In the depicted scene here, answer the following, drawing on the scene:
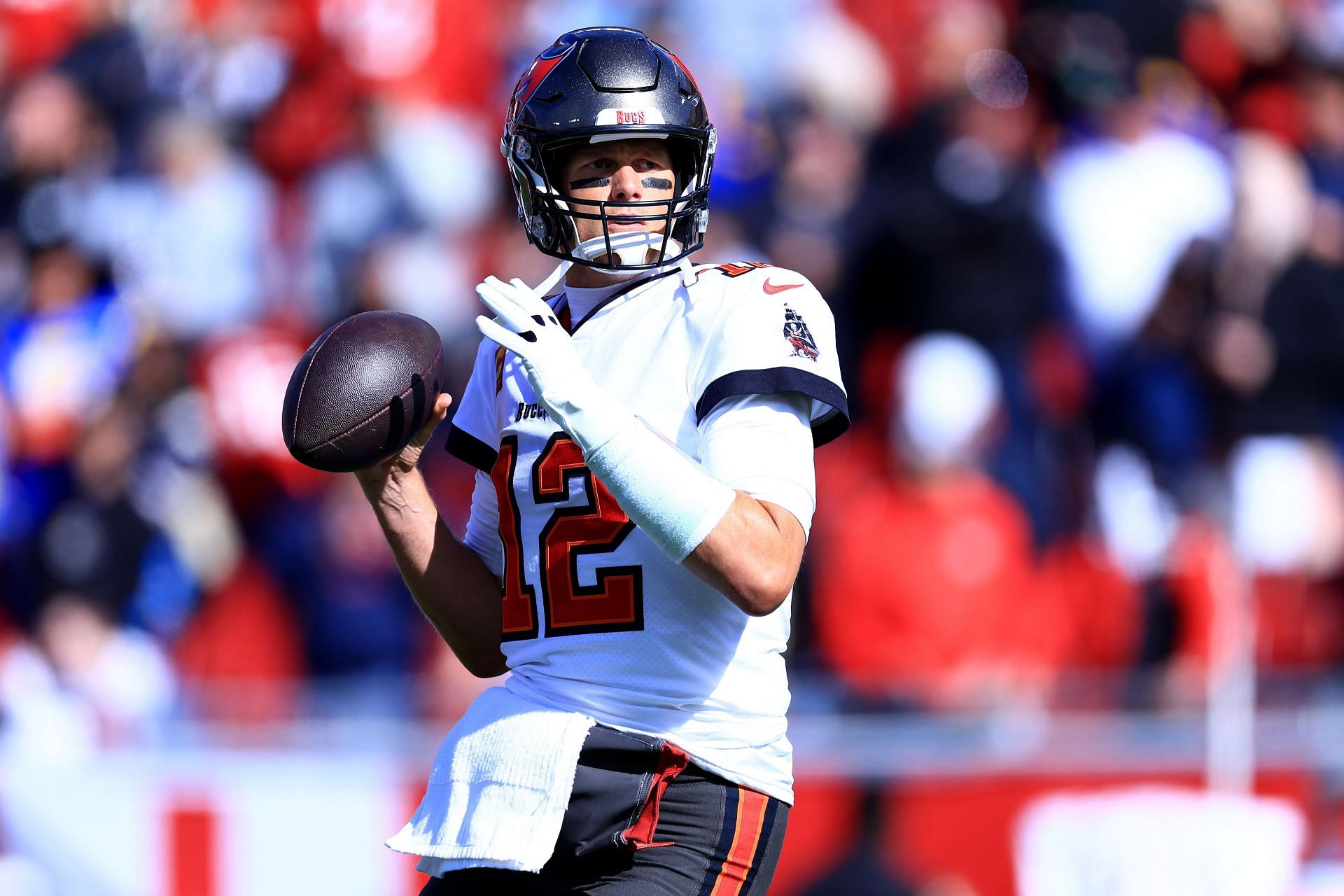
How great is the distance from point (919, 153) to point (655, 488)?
19.5 ft

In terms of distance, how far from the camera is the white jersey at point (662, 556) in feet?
9.71

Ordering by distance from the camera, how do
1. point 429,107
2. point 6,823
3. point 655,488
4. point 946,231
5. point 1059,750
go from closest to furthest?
point 655,488, point 1059,750, point 6,823, point 946,231, point 429,107

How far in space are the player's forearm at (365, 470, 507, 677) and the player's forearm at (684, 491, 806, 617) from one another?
71 cm

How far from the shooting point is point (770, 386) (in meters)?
2.88

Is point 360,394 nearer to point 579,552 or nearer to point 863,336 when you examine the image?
point 579,552

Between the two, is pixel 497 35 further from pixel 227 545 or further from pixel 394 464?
A: pixel 394 464

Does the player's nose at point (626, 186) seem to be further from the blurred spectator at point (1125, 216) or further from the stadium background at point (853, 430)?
the blurred spectator at point (1125, 216)

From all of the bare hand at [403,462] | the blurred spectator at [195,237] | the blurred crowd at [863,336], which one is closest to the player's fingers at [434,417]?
the bare hand at [403,462]

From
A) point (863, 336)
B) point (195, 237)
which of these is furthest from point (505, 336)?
point (195, 237)

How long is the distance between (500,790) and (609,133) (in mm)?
1066

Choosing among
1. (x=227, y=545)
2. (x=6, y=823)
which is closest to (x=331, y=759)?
(x=6, y=823)

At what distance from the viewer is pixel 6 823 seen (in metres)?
6.75

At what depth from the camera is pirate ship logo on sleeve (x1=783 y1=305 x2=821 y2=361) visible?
9.68ft

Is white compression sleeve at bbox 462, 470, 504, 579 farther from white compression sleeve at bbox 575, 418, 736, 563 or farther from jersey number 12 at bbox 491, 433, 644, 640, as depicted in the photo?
white compression sleeve at bbox 575, 418, 736, 563
